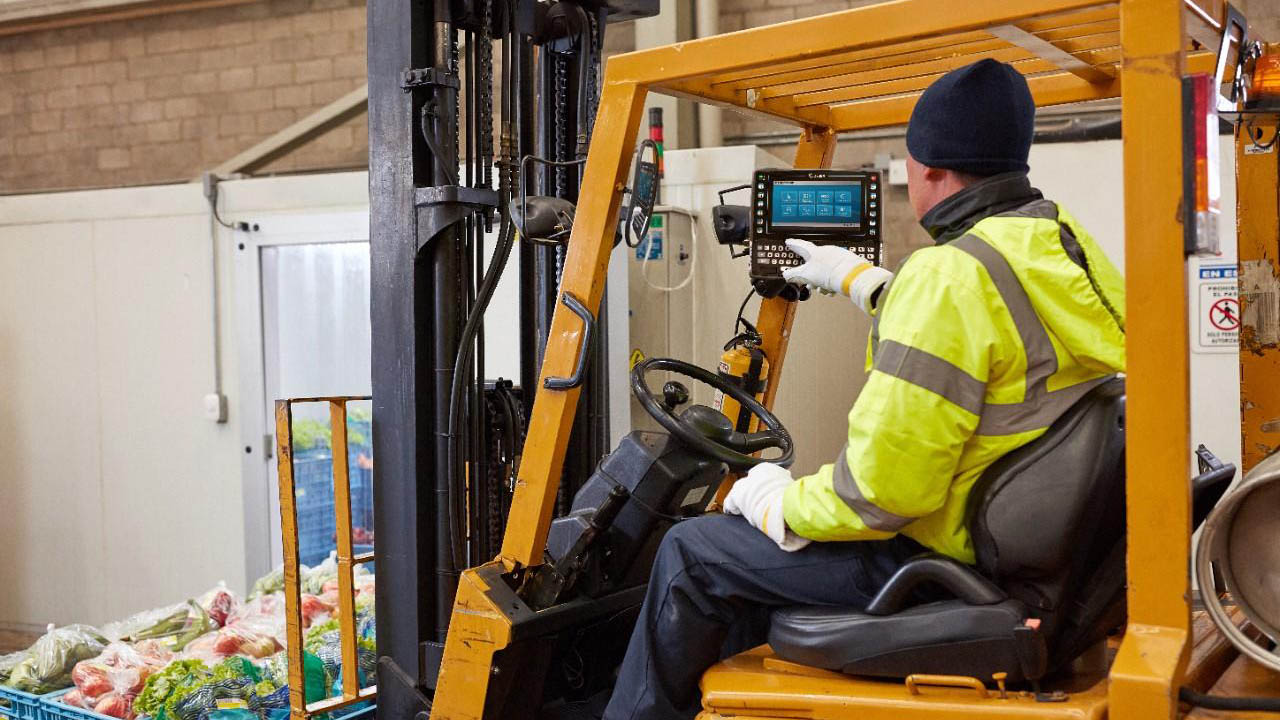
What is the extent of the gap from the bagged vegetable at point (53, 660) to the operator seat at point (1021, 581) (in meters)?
3.44

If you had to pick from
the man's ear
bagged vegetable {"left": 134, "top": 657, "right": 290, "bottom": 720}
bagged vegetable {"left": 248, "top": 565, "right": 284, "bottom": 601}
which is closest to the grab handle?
the man's ear

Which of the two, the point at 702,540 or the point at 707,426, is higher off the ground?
the point at 707,426

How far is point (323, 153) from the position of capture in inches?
414

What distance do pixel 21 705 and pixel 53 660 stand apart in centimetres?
33

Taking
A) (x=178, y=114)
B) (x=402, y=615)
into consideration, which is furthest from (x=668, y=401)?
(x=178, y=114)

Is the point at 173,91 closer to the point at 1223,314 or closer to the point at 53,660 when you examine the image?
the point at 53,660

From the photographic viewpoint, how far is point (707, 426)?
117 inches

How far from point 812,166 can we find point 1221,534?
67.5 inches

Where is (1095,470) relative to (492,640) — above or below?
above

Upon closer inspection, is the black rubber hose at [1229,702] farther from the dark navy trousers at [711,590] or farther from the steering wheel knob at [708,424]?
the steering wheel knob at [708,424]

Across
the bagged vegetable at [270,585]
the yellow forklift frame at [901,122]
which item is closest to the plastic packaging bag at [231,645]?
the bagged vegetable at [270,585]

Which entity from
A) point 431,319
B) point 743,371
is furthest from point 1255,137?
point 431,319

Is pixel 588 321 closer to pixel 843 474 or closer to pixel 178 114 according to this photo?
pixel 843 474

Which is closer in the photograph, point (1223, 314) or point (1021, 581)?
point (1021, 581)
